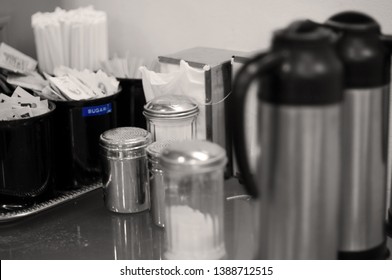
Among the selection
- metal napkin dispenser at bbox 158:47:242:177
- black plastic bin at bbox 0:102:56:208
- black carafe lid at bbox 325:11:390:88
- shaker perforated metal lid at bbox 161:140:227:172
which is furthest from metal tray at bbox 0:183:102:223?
black carafe lid at bbox 325:11:390:88

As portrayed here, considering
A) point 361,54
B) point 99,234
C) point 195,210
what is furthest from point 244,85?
point 99,234

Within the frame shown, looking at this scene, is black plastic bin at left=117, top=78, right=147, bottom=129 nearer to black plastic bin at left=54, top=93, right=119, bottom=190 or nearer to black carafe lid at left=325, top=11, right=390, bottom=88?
black plastic bin at left=54, top=93, right=119, bottom=190

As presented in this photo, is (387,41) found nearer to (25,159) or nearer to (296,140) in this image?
(296,140)

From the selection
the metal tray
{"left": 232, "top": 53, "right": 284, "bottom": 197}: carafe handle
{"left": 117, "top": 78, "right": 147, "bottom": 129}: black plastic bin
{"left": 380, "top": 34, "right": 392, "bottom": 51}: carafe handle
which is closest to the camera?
{"left": 232, "top": 53, "right": 284, "bottom": 197}: carafe handle

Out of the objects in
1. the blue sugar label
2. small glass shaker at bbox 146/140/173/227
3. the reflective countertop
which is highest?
the blue sugar label

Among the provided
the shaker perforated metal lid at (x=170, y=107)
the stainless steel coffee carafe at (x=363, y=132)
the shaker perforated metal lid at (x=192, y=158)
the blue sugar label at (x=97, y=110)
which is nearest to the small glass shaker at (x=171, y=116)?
the shaker perforated metal lid at (x=170, y=107)

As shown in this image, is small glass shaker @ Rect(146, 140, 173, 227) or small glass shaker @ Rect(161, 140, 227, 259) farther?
small glass shaker @ Rect(146, 140, 173, 227)

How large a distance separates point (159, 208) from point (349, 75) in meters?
0.47

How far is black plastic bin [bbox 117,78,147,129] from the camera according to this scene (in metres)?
1.48

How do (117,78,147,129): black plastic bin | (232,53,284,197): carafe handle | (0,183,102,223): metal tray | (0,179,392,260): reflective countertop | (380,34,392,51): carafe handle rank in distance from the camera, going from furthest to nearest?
(117,78,147,129): black plastic bin < (0,183,102,223): metal tray < (0,179,392,260): reflective countertop < (380,34,392,51): carafe handle < (232,53,284,197): carafe handle

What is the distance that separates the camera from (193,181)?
3.43 ft

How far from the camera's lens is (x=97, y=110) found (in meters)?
1.35

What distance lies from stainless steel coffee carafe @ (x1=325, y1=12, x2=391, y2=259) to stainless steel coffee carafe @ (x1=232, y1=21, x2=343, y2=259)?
0.18 ft

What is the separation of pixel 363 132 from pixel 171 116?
419 millimetres
